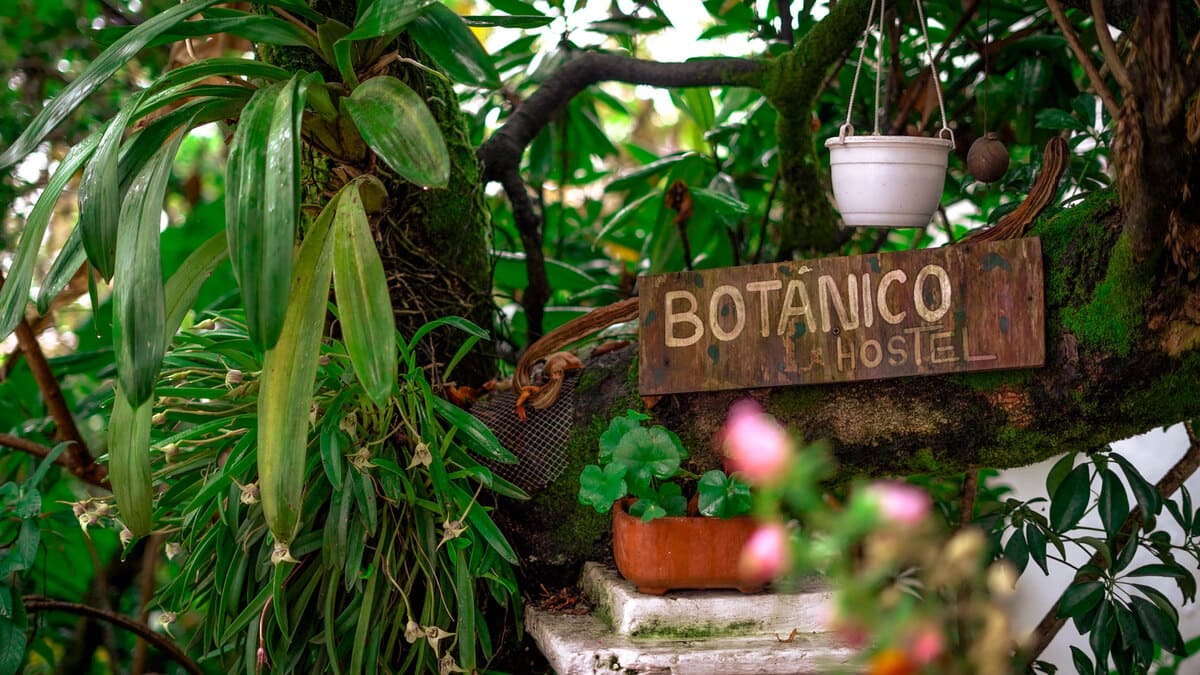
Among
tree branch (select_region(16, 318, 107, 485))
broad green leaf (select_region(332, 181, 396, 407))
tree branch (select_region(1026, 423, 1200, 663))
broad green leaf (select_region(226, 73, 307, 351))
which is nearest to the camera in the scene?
broad green leaf (select_region(226, 73, 307, 351))

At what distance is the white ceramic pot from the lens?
122cm

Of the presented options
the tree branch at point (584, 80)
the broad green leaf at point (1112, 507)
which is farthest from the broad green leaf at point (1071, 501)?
the tree branch at point (584, 80)

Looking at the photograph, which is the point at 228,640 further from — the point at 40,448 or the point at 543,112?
the point at 543,112

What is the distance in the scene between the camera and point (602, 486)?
118 cm

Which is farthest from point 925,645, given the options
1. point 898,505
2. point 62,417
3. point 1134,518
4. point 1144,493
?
point 62,417

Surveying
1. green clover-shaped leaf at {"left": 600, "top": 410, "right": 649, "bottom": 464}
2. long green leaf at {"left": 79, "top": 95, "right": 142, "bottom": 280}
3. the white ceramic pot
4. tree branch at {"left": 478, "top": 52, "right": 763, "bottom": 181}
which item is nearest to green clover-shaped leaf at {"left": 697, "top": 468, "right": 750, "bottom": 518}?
green clover-shaped leaf at {"left": 600, "top": 410, "right": 649, "bottom": 464}

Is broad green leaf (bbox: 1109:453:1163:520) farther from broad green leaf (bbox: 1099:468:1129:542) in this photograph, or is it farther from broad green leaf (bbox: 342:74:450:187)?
broad green leaf (bbox: 342:74:450:187)

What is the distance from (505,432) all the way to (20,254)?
2.05 feet

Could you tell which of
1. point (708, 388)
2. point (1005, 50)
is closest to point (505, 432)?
point (708, 388)

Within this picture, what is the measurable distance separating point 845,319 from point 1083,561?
133 cm

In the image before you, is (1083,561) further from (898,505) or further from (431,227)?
(898,505)

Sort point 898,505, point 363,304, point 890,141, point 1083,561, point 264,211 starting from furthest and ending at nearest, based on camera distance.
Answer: point 1083,561 → point 890,141 → point 363,304 → point 264,211 → point 898,505

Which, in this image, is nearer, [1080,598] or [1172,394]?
[1172,394]

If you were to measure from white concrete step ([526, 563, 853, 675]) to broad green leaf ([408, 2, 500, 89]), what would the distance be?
623 mm
